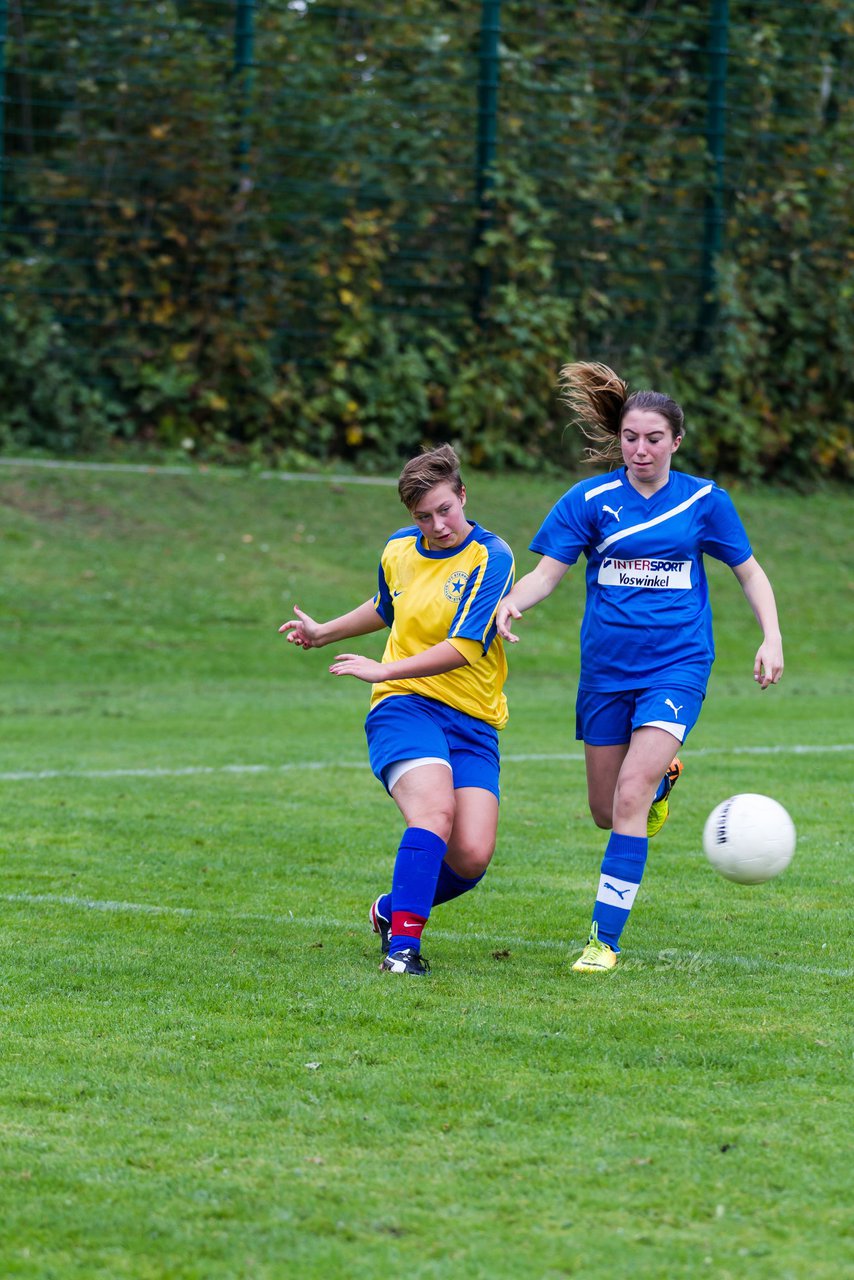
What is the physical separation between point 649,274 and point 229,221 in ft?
19.4

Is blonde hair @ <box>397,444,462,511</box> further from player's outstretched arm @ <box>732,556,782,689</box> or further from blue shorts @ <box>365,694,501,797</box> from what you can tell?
player's outstretched arm @ <box>732,556,782,689</box>

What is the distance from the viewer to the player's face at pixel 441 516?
5.47 metres

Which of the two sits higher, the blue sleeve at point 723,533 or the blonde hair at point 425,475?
the blonde hair at point 425,475

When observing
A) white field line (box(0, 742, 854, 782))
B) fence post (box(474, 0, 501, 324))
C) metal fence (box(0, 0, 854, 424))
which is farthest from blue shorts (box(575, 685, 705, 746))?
Answer: fence post (box(474, 0, 501, 324))

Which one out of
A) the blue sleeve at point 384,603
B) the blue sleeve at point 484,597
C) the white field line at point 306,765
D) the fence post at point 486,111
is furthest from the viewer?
the fence post at point 486,111

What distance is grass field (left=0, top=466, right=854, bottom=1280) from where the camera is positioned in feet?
10.8

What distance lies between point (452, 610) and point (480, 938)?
1252 millimetres

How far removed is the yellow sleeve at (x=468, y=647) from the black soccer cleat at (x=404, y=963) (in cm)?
100

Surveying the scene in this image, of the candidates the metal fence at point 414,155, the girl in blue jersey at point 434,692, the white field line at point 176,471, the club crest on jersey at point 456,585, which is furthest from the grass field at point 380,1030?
the metal fence at point 414,155

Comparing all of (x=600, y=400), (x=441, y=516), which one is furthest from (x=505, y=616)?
(x=600, y=400)

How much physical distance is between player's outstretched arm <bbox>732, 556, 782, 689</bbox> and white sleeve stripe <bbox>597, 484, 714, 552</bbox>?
0.29 meters

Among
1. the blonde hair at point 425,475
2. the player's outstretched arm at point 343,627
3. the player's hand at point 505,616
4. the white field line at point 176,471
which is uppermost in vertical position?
the blonde hair at point 425,475

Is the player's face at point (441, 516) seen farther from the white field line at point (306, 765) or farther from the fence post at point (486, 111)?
the fence post at point (486, 111)

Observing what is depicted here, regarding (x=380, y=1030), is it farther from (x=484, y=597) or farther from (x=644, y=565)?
(x=644, y=565)
